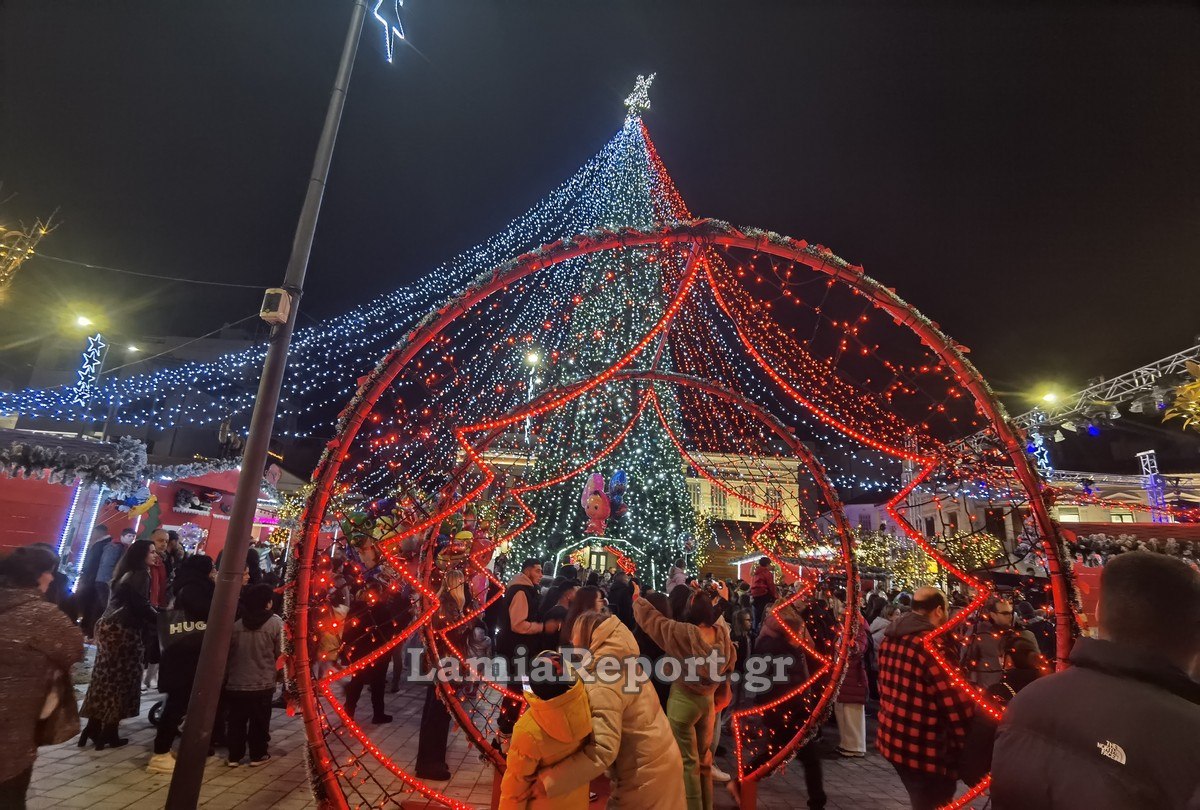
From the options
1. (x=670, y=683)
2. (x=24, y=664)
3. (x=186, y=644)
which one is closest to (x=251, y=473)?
(x=24, y=664)

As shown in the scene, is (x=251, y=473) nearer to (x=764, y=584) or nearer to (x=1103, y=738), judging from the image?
(x=1103, y=738)

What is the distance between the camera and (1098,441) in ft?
91.1

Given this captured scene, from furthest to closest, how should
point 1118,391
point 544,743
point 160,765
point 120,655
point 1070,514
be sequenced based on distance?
point 1070,514 → point 1118,391 → point 120,655 → point 160,765 → point 544,743

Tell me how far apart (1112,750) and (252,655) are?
658 cm

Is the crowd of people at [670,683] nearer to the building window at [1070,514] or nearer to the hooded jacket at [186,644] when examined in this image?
the hooded jacket at [186,644]

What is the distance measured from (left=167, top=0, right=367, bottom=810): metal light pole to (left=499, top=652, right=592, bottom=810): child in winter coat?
301 cm

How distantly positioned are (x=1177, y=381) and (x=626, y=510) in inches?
550

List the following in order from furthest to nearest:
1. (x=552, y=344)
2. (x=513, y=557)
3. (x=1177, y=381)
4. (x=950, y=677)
Answer: 1. (x=552, y=344)
2. (x=513, y=557)
3. (x=1177, y=381)
4. (x=950, y=677)

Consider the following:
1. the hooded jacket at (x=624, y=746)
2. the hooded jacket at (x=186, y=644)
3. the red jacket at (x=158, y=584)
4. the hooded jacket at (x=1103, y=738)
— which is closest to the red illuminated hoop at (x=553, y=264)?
the hooded jacket at (x=186, y=644)

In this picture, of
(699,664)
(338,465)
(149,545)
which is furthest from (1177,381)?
(149,545)

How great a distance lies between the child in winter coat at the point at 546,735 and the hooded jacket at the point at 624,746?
0.06m

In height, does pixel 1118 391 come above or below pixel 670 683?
above

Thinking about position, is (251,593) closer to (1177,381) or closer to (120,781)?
(120,781)

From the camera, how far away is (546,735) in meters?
2.47
